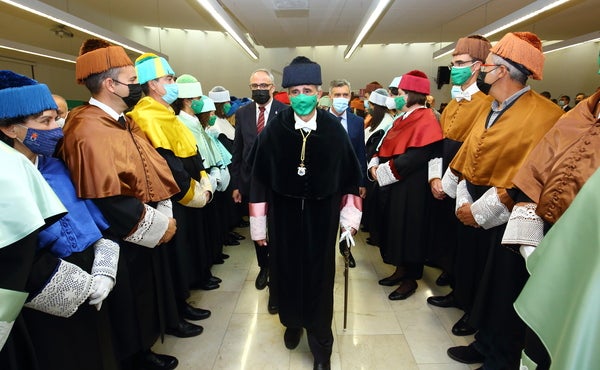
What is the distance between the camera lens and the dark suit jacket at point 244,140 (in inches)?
123

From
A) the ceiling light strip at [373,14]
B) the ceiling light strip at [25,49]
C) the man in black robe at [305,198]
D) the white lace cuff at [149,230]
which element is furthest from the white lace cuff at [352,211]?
the ceiling light strip at [25,49]

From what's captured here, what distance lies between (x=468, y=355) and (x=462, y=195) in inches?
43.0

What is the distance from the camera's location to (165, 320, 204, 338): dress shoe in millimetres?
2493

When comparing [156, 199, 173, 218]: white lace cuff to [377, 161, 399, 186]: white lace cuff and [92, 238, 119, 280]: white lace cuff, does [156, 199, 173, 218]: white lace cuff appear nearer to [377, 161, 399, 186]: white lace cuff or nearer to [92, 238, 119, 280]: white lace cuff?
[92, 238, 119, 280]: white lace cuff

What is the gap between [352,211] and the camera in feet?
6.92

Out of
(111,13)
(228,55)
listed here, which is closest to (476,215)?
(111,13)

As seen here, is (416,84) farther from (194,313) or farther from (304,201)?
(194,313)

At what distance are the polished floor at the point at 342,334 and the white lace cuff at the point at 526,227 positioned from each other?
1196 millimetres

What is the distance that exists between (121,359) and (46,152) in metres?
1.13

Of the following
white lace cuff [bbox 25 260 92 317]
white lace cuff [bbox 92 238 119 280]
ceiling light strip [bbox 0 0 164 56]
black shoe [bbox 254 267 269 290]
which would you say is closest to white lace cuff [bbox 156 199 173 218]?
white lace cuff [bbox 92 238 119 280]

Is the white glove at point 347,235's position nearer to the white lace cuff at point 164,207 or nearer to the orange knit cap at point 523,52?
the white lace cuff at point 164,207

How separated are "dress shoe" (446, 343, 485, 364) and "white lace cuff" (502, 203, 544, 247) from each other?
115 centimetres

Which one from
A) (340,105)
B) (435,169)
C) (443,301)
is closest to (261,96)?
(340,105)

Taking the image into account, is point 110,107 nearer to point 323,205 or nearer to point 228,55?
point 323,205
